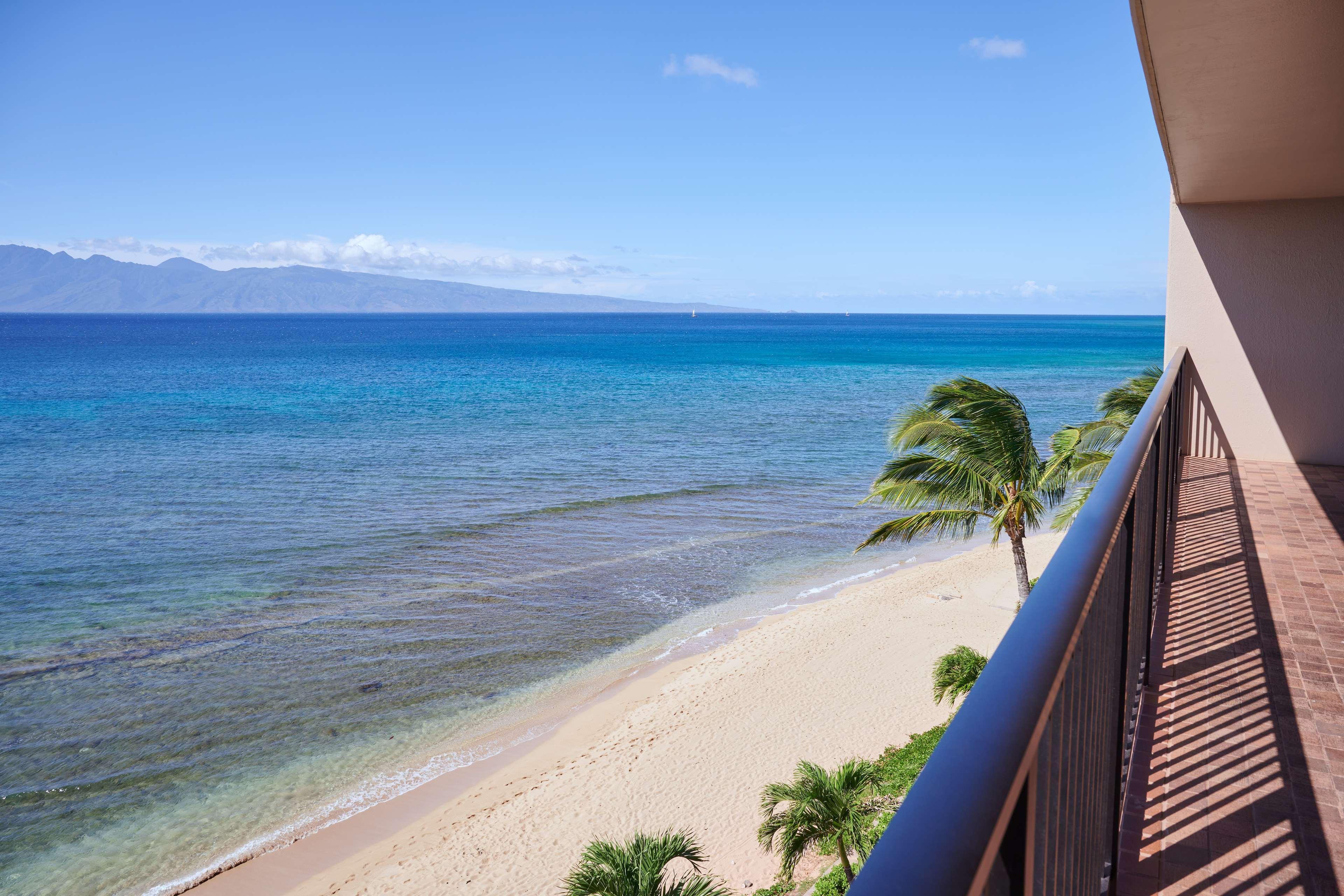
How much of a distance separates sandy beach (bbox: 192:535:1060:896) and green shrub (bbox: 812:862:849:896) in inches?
40.5

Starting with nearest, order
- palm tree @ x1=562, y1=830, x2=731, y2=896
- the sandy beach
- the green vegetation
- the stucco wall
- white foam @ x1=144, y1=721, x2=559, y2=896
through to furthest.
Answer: palm tree @ x1=562, y1=830, x2=731, y2=896 < the stucco wall < the green vegetation < the sandy beach < white foam @ x1=144, y1=721, x2=559, y2=896

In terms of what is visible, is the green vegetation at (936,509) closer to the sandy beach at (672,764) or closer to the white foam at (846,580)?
the sandy beach at (672,764)

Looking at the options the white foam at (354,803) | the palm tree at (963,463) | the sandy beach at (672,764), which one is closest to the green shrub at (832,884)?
the sandy beach at (672,764)

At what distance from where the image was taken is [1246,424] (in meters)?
7.84

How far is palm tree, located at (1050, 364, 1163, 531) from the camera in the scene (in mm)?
14516

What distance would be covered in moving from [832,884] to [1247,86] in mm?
7354

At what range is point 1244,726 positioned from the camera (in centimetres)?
305

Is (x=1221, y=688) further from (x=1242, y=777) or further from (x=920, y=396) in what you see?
(x=920, y=396)

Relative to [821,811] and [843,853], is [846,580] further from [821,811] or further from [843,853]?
[843,853]

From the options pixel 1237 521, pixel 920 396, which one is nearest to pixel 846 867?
pixel 1237 521

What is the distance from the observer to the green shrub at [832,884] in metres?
8.19

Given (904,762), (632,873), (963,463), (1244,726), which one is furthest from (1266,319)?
(632,873)

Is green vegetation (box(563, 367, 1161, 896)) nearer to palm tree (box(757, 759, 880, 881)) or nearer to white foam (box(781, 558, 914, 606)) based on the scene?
palm tree (box(757, 759, 880, 881))

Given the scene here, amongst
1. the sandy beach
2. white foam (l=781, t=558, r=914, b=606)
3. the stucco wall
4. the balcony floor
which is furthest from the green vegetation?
the balcony floor
